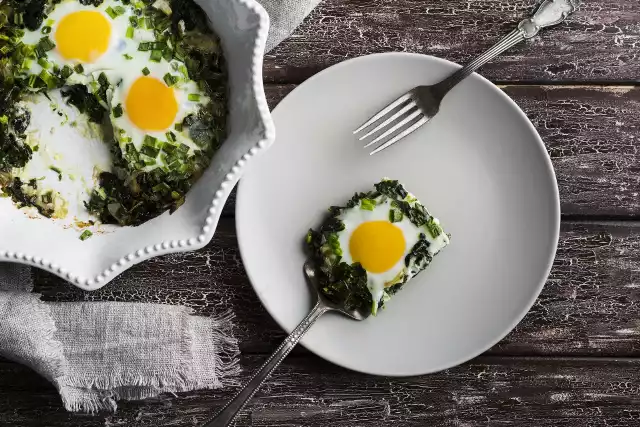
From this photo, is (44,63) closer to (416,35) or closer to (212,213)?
(212,213)

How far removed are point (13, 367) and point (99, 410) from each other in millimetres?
323

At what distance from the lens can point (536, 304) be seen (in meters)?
2.17

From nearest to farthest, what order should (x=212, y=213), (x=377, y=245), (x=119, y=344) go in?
(x=212, y=213)
(x=377, y=245)
(x=119, y=344)

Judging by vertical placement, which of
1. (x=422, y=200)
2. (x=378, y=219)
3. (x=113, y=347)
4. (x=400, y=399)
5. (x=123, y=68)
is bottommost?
(x=400, y=399)

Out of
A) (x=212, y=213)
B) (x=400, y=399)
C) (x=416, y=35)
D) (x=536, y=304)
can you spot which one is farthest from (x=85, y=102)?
(x=536, y=304)

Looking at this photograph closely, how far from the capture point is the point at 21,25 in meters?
1.86

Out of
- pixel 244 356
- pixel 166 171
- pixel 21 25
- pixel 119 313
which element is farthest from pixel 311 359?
pixel 21 25

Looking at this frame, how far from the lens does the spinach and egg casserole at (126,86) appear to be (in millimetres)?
1819

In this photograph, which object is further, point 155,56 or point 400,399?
point 400,399

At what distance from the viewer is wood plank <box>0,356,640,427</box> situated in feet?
7.05

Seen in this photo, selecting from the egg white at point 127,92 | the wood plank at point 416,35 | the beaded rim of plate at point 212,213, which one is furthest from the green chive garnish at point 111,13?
the wood plank at point 416,35

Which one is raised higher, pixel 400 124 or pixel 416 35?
pixel 416 35

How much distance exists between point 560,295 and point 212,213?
1.20 metres

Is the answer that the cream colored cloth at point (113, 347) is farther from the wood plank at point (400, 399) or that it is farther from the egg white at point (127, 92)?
the egg white at point (127, 92)
